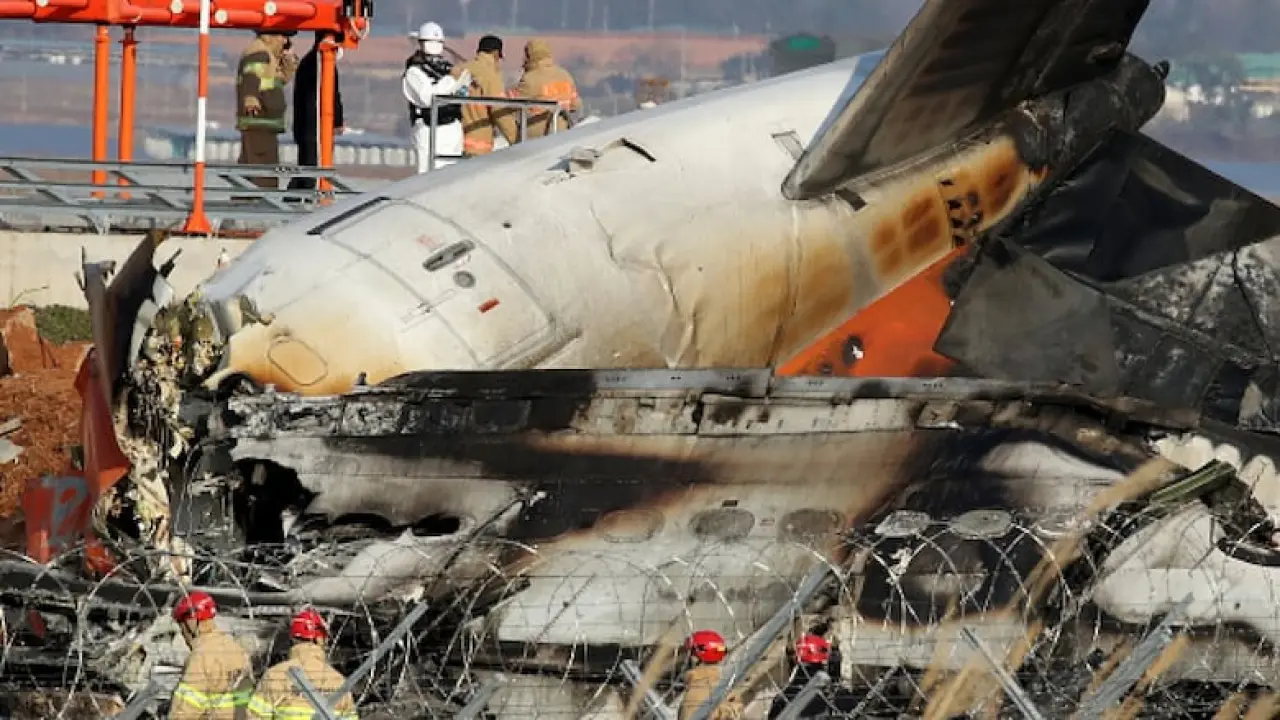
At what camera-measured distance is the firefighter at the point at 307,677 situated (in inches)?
464

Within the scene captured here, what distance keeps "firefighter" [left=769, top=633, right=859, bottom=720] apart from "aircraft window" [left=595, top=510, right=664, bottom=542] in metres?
1.24

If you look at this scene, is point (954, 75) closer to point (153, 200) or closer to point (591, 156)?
point (591, 156)

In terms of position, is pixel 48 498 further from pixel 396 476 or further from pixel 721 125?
pixel 721 125

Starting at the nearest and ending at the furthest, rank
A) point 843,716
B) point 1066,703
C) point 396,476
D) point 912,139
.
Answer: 1. point 843,716
2. point 1066,703
3. point 396,476
4. point 912,139

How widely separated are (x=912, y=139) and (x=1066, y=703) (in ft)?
17.4

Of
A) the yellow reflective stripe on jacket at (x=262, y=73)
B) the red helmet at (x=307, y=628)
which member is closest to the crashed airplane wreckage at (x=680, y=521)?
the red helmet at (x=307, y=628)

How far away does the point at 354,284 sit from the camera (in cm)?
1534

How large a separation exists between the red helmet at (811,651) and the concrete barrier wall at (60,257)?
12300 millimetres

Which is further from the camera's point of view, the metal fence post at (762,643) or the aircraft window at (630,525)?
the aircraft window at (630,525)

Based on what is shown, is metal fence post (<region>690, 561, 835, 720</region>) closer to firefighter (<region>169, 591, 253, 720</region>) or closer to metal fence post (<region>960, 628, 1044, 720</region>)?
metal fence post (<region>960, 628, 1044, 720</region>)

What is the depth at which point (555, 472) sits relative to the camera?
1475 cm

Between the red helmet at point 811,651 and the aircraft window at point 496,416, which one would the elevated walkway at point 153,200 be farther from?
the red helmet at point 811,651

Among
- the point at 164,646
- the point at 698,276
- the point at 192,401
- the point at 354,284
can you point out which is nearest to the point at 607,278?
the point at 698,276

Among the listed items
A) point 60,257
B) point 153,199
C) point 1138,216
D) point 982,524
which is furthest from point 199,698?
point 153,199
